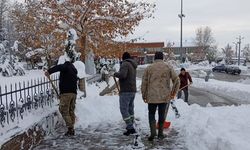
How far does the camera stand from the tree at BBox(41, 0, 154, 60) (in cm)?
1436

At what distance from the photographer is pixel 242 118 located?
8.96m

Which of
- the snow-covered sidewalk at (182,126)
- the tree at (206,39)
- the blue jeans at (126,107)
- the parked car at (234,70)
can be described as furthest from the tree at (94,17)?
the tree at (206,39)

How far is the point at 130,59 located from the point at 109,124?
199 cm

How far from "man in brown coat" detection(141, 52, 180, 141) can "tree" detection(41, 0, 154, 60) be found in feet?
21.8

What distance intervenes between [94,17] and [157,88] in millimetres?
7540

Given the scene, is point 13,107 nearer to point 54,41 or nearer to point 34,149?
point 34,149

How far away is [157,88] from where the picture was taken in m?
7.90

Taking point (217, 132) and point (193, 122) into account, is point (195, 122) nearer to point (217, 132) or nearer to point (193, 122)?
point (193, 122)

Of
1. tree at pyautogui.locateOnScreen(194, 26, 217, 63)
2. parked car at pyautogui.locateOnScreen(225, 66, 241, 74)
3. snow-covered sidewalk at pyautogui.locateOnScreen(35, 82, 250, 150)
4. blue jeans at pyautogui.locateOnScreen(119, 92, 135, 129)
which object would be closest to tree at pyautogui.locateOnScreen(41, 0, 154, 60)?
snow-covered sidewalk at pyautogui.locateOnScreen(35, 82, 250, 150)

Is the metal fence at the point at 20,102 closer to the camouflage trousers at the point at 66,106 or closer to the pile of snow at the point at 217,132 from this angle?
the camouflage trousers at the point at 66,106

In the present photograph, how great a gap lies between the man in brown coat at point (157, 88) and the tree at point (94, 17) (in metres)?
6.65

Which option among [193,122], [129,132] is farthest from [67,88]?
[193,122]

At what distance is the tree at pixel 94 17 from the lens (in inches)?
565

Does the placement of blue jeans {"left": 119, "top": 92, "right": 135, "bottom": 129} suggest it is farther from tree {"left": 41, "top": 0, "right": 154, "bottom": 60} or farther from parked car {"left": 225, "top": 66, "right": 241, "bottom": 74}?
parked car {"left": 225, "top": 66, "right": 241, "bottom": 74}
